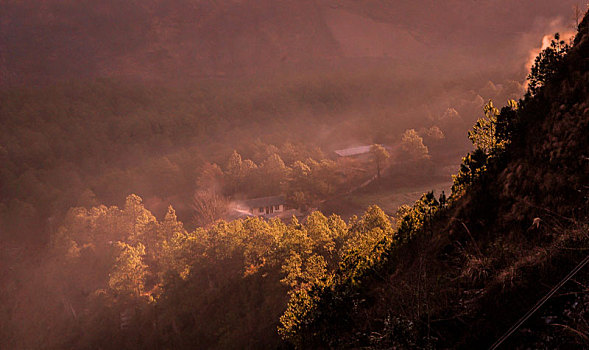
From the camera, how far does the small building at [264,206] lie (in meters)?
73.8

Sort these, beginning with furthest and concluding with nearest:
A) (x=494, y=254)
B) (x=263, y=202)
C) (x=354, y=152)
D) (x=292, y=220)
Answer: (x=354, y=152), (x=263, y=202), (x=292, y=220), (x=494, y=254)

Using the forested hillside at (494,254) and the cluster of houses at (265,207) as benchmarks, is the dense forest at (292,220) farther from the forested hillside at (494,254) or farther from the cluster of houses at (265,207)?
the cluster of houses at (265,207)

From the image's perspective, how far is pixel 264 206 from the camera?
74.2 metres

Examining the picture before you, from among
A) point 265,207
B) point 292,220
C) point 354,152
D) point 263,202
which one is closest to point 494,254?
point 292,220

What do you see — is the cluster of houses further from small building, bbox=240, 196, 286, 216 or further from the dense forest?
the dense forest

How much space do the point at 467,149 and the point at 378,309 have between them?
81835 mm

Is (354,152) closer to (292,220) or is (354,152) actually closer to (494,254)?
(292,220)

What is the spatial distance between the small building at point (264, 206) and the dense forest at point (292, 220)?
3708 mm

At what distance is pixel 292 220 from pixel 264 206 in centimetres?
3421

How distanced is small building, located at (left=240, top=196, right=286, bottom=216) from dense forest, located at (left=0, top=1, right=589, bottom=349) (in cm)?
371

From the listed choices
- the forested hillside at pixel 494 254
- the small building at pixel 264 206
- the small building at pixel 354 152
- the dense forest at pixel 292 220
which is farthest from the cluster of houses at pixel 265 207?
the forested hillside at pixel 494 254

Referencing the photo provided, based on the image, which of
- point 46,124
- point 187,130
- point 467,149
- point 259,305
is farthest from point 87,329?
point 46,124

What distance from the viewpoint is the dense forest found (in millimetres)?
10633

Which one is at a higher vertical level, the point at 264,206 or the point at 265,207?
the point at 264,206
